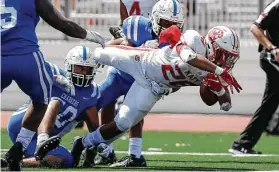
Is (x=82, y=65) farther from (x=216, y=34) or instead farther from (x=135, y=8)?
(x=135, y=8)

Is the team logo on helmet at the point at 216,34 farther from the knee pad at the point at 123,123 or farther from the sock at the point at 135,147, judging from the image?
the sock at the point at 135,147

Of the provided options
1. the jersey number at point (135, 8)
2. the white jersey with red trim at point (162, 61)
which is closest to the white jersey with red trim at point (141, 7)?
the jersey number at point (135, 8)

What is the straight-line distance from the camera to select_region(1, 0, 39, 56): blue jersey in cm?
766

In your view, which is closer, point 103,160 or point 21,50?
point 21,50

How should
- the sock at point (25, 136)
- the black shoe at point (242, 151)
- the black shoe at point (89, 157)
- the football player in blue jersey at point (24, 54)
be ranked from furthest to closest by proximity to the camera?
the black shoe at point (242, 151)
the black shoe at point (89, 157)
the sock at point (25, 136)
the football player in blue jersey at point (24, 54)

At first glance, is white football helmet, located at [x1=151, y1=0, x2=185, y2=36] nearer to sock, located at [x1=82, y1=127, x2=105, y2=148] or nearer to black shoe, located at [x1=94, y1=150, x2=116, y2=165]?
sock, located at [x1=82, y1=127, x2=105, y2=148]

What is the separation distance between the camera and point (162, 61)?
8555 millimetres

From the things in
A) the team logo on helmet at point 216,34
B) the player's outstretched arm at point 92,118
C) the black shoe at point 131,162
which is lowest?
the black shoe at point 131,162

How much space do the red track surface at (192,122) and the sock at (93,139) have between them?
16.3 ft

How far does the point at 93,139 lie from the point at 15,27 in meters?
1.46

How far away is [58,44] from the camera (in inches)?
608

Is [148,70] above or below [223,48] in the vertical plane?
below

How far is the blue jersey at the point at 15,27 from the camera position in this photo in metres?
7.66

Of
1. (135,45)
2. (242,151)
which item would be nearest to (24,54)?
(135,45)
